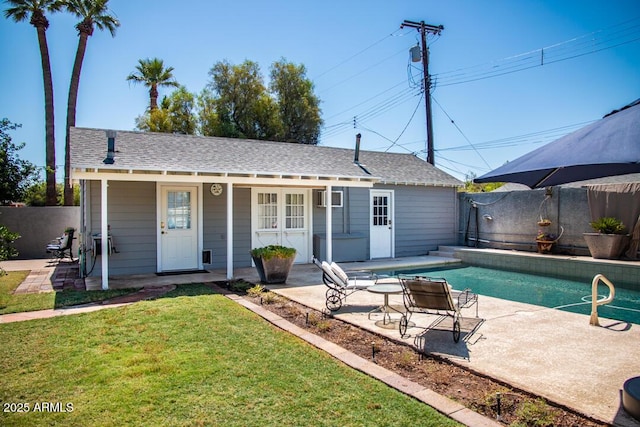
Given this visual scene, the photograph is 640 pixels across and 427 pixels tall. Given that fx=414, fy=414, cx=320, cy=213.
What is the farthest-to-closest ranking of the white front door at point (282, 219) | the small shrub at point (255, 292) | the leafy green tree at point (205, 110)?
1. the leafy green tree at point (205, 110)
2. the white front door at point (282, 219)
3. the small shrub at point (255, 292)

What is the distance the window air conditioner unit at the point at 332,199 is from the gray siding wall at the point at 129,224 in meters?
4.58

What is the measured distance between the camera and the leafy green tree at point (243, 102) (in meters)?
27.9

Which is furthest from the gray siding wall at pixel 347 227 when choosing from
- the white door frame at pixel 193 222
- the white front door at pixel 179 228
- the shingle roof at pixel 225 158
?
the white front door at pixel 179 228

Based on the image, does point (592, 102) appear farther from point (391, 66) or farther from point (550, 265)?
point (550, 265)

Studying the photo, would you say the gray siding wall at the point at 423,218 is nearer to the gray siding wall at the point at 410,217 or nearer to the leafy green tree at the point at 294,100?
the gray siding wall at the point at 410,217

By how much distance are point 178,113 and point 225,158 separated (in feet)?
62.1

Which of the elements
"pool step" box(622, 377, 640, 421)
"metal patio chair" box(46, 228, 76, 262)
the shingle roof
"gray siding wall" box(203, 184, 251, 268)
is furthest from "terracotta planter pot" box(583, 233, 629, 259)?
"metal patio chair" box(46, 228, 76, 262)

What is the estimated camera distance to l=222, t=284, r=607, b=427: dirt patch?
10.4 ft

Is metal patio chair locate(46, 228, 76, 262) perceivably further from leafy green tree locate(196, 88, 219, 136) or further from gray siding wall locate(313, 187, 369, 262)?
leafy green tree locate(196, 88, 219, 136)

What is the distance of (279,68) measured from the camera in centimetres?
2967

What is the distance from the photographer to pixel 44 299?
7.26 m

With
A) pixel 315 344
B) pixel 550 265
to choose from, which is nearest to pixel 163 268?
pixel 315 344

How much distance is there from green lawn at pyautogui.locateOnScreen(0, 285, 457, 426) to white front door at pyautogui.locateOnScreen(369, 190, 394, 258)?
27.0 feet

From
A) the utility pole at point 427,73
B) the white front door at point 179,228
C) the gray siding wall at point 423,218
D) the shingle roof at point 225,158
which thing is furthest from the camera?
the utility pole at point 427,73
